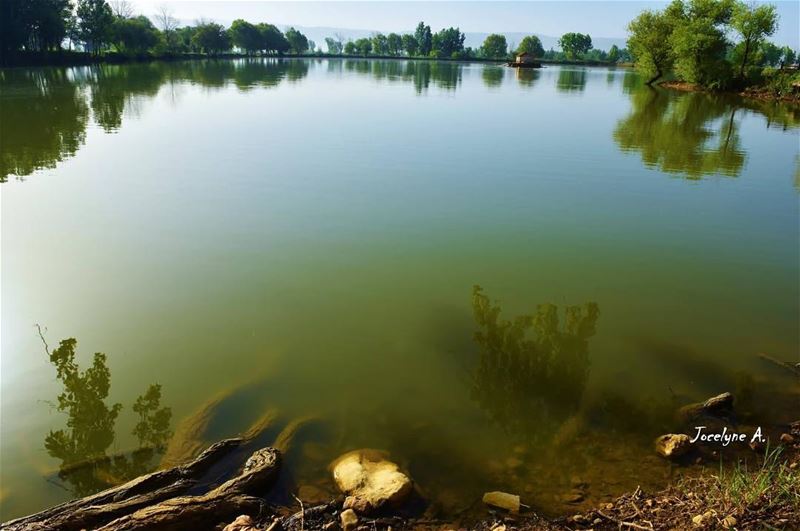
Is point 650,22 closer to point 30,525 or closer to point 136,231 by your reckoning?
point 136,231

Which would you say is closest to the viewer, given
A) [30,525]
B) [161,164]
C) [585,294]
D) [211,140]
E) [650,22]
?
[30,525]

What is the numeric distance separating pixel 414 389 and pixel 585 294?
3.92m

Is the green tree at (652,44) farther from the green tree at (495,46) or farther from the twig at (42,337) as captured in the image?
the green tree at (495,46)

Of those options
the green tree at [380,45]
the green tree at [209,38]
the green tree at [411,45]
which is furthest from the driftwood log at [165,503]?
the green tree at [380,45]

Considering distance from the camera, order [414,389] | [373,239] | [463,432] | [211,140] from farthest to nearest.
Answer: [211,140] → [373,239] → [414,389] → [463,432]

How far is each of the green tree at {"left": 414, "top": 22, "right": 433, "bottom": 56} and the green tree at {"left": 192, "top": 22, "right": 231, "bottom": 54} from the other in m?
74.9

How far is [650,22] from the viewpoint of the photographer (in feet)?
204

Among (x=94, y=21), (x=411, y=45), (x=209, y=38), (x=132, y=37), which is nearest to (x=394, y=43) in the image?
(x=411, y=45)

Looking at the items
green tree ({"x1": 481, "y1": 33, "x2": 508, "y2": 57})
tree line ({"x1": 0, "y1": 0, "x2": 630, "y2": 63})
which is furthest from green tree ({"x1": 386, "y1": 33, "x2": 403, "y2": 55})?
green tree ({"x1": 481, "y1": 33, "x2": 508, "y2": 57})

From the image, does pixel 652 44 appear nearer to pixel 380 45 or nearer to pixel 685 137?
pixel 685 137

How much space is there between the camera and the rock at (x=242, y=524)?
4.25 metres

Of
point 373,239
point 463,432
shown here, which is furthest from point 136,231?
point 463,432

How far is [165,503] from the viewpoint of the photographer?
4.32 meters

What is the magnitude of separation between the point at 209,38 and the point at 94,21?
34.4m
